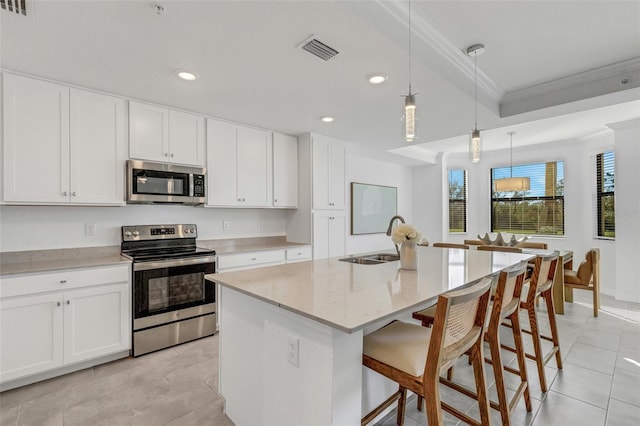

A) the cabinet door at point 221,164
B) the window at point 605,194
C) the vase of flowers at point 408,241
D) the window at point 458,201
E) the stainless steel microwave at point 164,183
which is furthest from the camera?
the window at point 458,201

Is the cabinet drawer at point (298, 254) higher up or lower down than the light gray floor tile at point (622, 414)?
higher up

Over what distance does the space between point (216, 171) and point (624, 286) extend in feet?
19.2

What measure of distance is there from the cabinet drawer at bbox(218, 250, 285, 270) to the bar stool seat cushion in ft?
7.17

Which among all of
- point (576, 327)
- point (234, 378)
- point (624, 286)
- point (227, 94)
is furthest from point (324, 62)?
point (624, 286)

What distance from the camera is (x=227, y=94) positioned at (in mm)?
2793

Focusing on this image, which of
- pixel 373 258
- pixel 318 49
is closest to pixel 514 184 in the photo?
pixel 373 258

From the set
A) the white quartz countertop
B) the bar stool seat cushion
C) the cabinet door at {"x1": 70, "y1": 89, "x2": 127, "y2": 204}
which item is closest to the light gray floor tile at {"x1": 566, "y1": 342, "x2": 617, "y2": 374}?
the white quartz countertop

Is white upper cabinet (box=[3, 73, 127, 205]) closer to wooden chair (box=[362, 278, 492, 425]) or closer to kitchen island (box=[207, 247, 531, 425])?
kitchen island (box=[207, 247, 531, 425])

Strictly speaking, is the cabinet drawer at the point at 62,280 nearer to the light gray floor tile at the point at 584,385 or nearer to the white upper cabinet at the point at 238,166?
the white upper cabinet at the point at 238,166

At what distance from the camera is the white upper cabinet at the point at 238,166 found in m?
3.43

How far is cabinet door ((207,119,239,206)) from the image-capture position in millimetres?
3402

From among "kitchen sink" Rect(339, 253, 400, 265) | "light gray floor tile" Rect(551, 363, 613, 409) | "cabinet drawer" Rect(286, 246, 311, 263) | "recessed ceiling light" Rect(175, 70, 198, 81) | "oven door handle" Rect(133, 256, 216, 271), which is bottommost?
"light gray floor tile" Rect(551, 363, 613, 409)

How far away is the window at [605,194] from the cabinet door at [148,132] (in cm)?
630

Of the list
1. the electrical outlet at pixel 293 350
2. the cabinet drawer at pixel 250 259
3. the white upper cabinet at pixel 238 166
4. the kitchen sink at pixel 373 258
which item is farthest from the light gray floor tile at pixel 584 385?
the white upper cabinet at pixel 238 166
